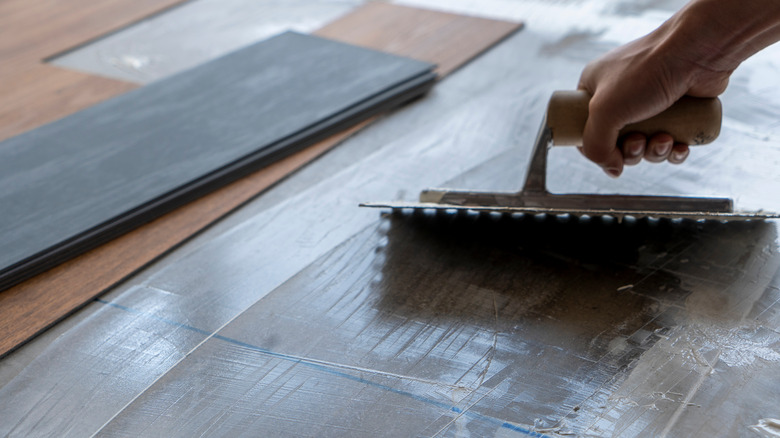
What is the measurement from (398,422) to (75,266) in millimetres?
992

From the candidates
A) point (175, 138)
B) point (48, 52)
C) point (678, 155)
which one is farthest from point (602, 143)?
point (48, 52)

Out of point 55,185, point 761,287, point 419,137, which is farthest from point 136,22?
point 761,287

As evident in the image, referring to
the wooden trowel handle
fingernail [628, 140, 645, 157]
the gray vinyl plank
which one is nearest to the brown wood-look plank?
the gray vinyl plank

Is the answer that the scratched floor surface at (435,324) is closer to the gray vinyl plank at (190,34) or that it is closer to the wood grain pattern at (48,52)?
the wood grain pattern at (48,52)

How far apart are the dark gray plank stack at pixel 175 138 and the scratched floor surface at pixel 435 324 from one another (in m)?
0.21

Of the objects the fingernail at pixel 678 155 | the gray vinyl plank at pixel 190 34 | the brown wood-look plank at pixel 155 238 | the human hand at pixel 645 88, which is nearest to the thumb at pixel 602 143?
the human hand at pixel 645 88

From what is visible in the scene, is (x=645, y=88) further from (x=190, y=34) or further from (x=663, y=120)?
(x=190, y=34)

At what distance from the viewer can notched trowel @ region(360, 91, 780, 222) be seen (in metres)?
1.65

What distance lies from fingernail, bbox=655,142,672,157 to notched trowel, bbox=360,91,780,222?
24 millimetres

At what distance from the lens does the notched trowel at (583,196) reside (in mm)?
1652

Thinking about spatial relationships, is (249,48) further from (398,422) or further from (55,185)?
(398,422)

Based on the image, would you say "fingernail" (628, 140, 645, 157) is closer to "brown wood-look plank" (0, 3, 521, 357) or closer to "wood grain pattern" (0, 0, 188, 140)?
"brown wood-look plank" (0, 3, 521, 357)

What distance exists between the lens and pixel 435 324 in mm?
1508

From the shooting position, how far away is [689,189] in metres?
1.93
